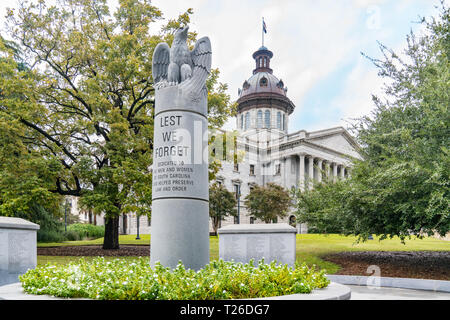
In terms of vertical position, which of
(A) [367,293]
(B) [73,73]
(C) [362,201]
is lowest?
(A) [367,293]

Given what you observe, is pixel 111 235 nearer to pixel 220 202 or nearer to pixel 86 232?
pixel 86 232

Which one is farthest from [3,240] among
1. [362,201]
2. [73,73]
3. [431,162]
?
[73,73]

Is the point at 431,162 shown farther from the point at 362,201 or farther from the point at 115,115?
the point at 115,115

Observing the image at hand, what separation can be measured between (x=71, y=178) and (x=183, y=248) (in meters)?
15.6

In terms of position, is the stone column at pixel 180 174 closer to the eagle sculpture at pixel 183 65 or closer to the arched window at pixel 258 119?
the eagle sculpture at pixel 183 65

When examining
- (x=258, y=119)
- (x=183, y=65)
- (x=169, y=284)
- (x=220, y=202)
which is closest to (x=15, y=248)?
Answer: (x=183, y=65)

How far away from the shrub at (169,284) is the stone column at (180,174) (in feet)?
4.03

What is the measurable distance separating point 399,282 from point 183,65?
8720 mm

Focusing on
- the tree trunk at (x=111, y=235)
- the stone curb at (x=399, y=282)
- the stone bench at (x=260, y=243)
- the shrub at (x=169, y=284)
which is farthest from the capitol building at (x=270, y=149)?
the shrub at (x=169, y=284)

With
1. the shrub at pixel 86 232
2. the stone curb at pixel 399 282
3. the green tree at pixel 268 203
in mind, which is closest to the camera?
the stone curb at pixel 399 282

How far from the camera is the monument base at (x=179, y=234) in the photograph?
7996mm

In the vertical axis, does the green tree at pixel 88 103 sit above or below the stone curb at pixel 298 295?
above

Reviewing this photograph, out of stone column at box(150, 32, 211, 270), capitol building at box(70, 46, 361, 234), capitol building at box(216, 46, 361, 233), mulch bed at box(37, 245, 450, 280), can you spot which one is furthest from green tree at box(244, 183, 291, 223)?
stone column at box(150, 32, 211, 270)
